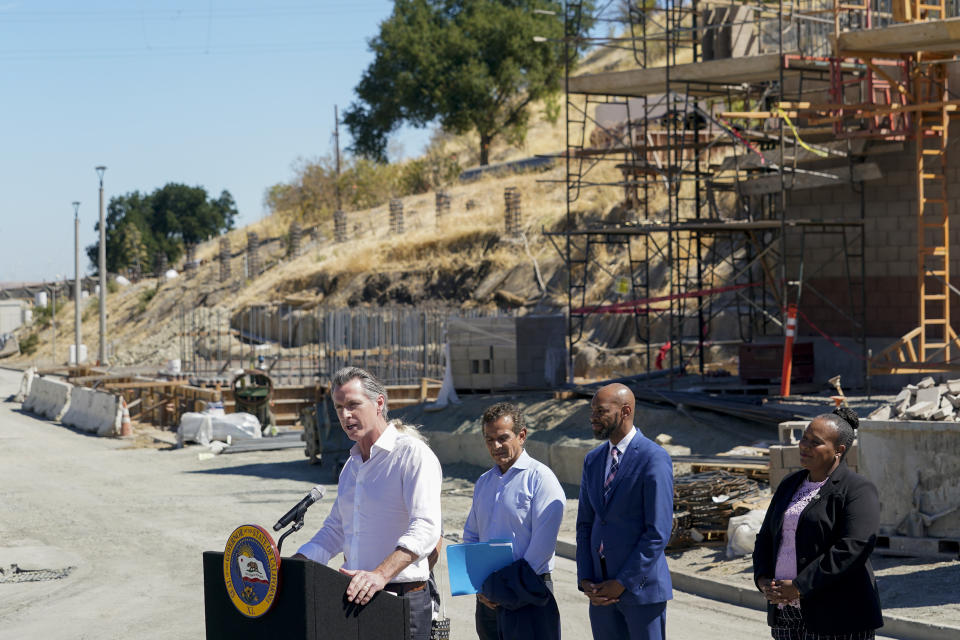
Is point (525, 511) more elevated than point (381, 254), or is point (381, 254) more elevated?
point (381, 254)

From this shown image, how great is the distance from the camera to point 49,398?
3269cm

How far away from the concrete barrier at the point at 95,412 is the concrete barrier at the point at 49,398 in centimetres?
90

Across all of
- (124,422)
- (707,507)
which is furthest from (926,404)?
(124,422)

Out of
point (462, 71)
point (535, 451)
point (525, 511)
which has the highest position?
point (462, 71)

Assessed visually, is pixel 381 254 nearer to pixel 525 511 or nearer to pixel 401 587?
pixel 525 511

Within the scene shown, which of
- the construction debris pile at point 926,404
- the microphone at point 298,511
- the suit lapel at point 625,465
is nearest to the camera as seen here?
the microphone at point 298,511

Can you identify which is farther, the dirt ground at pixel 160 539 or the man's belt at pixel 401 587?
the dirt ground at pixel 160 539

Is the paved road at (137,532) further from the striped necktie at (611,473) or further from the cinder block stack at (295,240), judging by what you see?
the cinder block stack at (295,240)

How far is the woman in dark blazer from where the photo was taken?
215 inches

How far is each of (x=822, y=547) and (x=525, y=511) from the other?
1429 millimetres

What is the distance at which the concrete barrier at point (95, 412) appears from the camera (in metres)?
27.0

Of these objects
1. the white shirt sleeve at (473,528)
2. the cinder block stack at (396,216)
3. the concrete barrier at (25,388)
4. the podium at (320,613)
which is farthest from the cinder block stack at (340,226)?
the podium at (320,613)

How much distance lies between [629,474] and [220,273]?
60.0 meters

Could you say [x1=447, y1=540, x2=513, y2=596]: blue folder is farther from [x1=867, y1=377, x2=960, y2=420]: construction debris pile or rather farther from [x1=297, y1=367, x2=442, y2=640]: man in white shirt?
[x1=867, y1=377, x2=960, y2=420]: construction debris pile
